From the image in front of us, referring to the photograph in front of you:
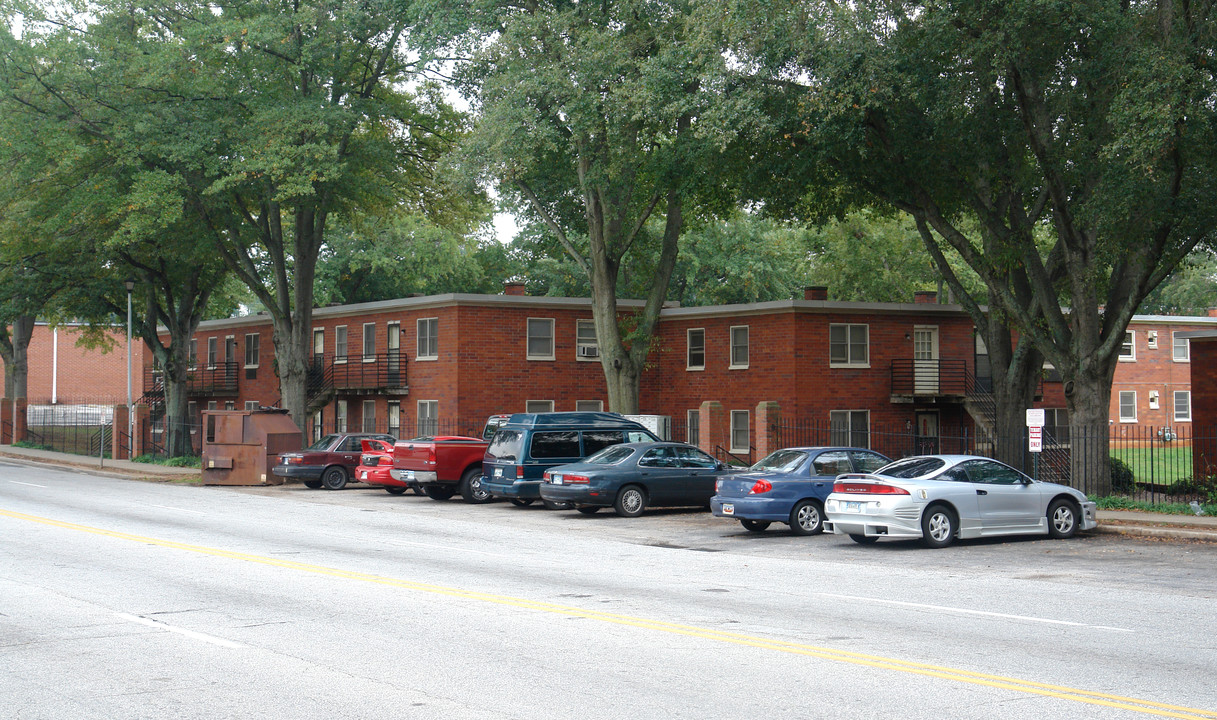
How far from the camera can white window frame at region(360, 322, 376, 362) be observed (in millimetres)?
43344

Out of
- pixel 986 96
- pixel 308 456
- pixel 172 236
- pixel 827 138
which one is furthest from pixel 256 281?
pixel 986 96

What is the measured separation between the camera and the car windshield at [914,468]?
17172 millimetres

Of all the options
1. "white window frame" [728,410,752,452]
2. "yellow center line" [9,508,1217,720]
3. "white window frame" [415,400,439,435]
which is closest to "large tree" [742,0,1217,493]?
"yellow center line" [9,508,1217,720]

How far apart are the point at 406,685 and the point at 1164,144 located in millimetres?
16012

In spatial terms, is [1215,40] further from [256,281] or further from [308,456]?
[256,281]

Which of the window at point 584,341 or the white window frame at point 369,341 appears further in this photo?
the white window frame at point 369,341

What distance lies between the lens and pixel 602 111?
2752cm

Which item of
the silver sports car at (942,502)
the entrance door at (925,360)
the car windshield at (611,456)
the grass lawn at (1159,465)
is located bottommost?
the grass lawn at (1159,465)

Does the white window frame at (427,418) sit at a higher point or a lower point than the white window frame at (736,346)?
lower

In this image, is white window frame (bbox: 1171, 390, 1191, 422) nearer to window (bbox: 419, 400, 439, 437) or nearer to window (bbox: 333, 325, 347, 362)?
window (bbox: 419, 400, 439, 437)

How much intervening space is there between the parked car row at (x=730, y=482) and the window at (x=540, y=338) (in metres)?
9.48

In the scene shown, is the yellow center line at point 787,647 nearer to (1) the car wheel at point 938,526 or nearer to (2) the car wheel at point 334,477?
(1) the car wheel at point 938,526

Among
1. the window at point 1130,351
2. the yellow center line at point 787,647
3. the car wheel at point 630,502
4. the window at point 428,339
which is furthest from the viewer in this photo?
the window at point 1130,351

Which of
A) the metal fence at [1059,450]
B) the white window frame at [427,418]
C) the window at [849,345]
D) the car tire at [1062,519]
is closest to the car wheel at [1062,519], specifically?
the car tire at [1062,519]
